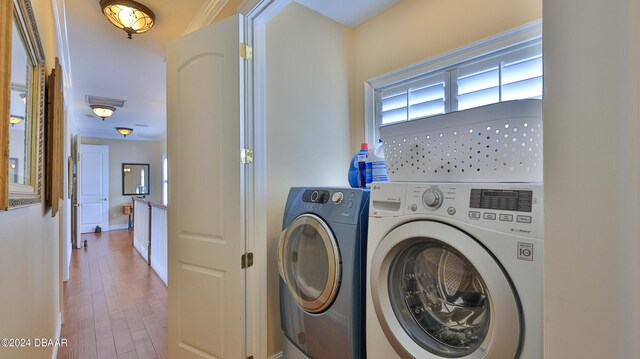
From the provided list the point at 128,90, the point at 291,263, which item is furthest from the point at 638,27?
the point at 128,90

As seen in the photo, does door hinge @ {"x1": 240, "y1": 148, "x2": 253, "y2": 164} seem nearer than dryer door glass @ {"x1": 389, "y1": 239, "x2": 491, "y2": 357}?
No

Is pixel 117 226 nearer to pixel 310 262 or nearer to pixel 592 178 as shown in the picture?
pixel 310 262

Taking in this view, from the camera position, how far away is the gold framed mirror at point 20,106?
69 cm

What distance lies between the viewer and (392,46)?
2117 millimetres

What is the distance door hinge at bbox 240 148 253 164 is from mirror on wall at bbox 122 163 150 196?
7.69 meters

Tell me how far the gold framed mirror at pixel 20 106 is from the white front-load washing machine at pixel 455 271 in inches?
44.5

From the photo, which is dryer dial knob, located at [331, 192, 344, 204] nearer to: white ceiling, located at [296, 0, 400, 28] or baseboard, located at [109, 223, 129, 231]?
white ceiling, located at [296, 0, 400, 28]

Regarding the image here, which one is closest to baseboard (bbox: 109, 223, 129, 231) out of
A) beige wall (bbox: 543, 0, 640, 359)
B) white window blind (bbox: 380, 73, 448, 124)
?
white window blind (bbox: 380, 73, 448, 124)

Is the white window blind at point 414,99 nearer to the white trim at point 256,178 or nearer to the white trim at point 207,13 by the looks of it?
the white trim at point 256,178

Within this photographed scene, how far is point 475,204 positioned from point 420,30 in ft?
5.12

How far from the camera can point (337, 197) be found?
1428 millimetres

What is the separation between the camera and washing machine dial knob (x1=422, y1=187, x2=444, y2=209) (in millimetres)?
Answer: 951

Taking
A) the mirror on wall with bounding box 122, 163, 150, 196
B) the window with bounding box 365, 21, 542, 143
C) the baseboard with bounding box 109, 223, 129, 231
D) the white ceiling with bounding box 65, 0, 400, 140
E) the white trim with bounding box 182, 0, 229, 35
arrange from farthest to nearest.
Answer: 1. the mirror on wall with bounding box 122, 163, 150, 196
2. the baseboard with bounding box 109, 223, 129, 231
3. the white ceiling with bounding box 65, 0, 400, 140
4. the white trim with bounding box 182, 0, 229, 35
5. the window with bounding box 365, 21, 542, 143

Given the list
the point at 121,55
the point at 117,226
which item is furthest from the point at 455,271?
the point at 117,226
